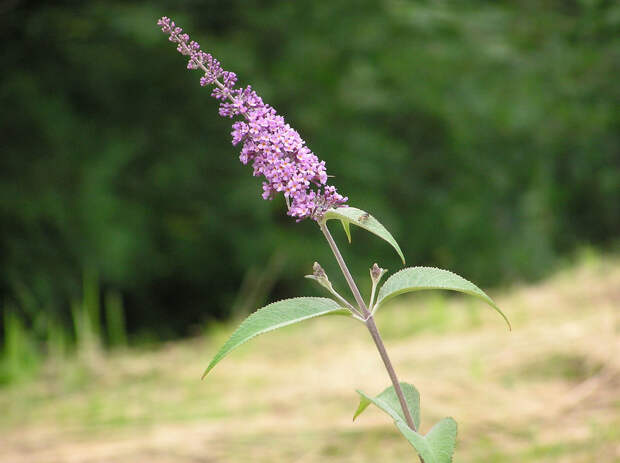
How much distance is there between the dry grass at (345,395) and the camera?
Result: 6.11ft

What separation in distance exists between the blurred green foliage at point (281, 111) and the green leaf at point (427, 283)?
2994 mm

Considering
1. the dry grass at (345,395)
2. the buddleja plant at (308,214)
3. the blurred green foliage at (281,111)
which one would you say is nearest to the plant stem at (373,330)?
the buddleja plant at (308,214)

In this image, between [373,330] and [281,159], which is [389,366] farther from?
[281,159]

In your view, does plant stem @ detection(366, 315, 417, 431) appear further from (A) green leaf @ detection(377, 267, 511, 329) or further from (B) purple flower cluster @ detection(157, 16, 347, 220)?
(B) purple flower cluster @ detection(157, 16, 347, 220)

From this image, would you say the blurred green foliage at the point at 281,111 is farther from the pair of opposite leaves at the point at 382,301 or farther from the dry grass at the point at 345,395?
the pair of opposite leaves at the point at 382,301

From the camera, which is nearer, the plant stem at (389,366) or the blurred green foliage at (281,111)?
the plant stem at (389,366)

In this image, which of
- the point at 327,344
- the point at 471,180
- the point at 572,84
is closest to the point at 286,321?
the point at 327,344

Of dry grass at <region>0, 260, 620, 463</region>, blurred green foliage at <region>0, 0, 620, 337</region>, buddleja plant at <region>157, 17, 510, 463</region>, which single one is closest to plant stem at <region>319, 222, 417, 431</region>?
buddleja plant at <region>157, 17, 510, 463</region>

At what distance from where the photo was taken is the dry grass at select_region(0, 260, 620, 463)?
73.3 inches

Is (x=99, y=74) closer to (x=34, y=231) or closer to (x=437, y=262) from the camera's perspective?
(x=34, y=231)

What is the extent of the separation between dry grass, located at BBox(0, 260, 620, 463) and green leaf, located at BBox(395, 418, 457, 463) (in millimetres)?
790

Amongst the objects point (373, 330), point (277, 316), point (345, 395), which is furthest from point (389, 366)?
point (345, 395)

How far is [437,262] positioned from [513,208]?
1118 mm

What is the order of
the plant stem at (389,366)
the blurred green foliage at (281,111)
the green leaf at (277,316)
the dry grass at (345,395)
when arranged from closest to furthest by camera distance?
the green leaf at (277,316), the plant stem at (389,366), the dry grass at (345,395), the blurred green foliage at (281,111)
